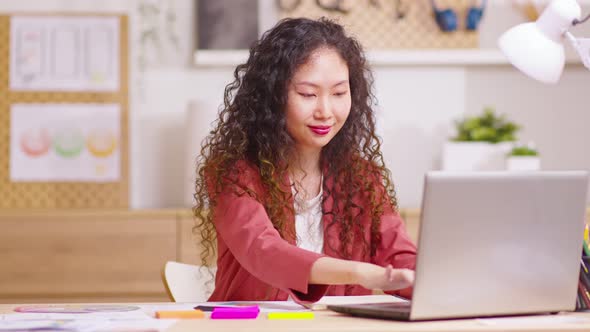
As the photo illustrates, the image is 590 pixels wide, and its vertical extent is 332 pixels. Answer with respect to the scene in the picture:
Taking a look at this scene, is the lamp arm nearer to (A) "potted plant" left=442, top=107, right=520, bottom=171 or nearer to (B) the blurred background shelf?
(A) "potted plant" left=442, top=107, right=520, bottom=171

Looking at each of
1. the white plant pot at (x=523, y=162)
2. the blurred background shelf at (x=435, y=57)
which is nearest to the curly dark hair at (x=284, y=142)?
the white plant pot at (x=523, y=162)

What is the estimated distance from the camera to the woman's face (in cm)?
185

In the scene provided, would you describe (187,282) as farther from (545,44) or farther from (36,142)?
(36,142)

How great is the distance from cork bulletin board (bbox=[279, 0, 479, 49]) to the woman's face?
1.68 m

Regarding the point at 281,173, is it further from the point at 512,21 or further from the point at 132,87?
the point at 512,21

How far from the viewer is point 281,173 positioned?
6.31 feet

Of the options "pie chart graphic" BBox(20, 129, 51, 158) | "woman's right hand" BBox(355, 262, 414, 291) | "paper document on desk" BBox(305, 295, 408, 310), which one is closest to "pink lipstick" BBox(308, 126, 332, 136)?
"paper document on desk" BBox(305, 295, 408, 310)

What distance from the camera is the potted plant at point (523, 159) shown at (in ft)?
10.8

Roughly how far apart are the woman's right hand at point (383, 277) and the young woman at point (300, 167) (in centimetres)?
28

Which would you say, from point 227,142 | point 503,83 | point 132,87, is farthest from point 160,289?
point 503,83

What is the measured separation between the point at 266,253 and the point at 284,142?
360 mm

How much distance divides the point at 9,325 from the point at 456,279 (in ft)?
2.24

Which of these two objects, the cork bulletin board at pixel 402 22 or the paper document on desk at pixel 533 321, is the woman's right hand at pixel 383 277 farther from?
the cork bulletin board at pixel 402 22

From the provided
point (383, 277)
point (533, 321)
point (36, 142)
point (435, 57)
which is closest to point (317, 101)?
point (383, 277)
